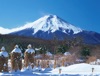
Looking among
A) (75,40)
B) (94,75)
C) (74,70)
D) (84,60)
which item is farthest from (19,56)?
(75,40)

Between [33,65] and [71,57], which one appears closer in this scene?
[33,65]

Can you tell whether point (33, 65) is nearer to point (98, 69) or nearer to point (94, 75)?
point (98, 69)

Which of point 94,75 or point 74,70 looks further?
point 74,70

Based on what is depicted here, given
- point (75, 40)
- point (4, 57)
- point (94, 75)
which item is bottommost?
point (94, 75)

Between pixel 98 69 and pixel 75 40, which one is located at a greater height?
pixel 75 40

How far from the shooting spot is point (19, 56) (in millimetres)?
38500

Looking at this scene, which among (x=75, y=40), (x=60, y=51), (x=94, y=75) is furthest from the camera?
(x=75, y=40)

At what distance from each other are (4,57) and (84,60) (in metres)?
25.3

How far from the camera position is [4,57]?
36.2 meters

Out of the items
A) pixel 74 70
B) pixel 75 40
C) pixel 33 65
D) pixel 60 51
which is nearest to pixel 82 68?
pixel 74 70

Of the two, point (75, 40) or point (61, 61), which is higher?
point (75, 40)

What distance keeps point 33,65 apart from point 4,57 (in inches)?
207

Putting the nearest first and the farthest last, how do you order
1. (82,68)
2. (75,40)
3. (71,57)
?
(82,68) < (71,57) < (75,40)

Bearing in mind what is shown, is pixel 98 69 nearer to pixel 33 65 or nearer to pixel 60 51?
pixel 33 65
